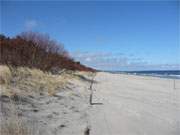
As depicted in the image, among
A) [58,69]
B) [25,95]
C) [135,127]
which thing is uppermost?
[58,69]

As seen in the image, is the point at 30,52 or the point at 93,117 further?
the point at 30,52

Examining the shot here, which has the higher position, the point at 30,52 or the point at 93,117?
the point at 30,52

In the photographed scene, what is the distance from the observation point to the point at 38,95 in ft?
32.7

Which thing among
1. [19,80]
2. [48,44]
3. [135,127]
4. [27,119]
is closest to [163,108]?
[135,127]

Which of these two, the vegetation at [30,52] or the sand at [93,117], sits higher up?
the vegetation at [30,52]

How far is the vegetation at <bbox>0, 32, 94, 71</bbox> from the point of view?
1584 centimetres

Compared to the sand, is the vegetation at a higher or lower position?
higher

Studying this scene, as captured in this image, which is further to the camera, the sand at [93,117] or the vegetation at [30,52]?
the vegetation at [30,52]

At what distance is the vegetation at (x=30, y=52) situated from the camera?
52.0 feet

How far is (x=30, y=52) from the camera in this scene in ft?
58.4

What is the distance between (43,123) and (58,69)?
50.7ft

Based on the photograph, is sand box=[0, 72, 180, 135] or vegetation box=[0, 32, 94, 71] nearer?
sand box=[0, 72, 180, 135]

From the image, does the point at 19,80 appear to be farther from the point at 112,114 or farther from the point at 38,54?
the point at 38,54

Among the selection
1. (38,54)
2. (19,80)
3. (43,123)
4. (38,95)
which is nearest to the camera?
(43,123)
